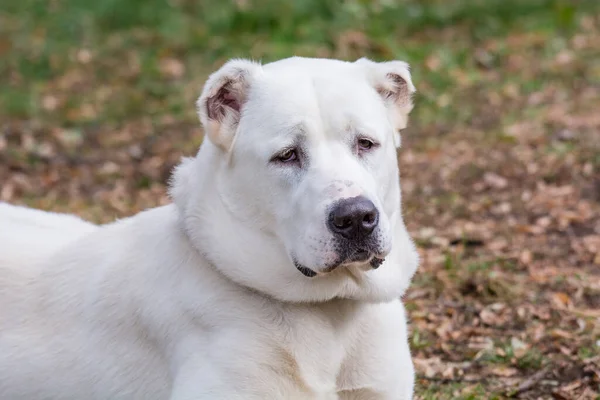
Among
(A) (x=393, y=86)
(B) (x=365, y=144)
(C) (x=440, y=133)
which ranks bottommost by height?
(C) (x=440, y=133)

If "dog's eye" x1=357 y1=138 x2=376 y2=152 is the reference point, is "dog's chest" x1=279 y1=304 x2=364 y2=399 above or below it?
below

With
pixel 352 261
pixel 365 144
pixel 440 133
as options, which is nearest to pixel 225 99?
pixel 365 144

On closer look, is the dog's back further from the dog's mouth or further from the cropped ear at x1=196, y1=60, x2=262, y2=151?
the dog's mouth

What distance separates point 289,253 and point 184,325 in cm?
50

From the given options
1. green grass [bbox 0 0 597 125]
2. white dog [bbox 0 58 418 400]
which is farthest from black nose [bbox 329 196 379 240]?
green grass [bbox 0 0 597 125]

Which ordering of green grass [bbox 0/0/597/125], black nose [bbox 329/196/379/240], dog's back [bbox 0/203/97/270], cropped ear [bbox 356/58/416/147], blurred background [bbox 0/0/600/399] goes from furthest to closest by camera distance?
green grass [bbox 0/0/597/125] → blurred background [bbox 0/0/600/399] → dog's back [bbox 0/203/97/270] → cropped ear [bbox 356/58/416/147] → black nose [bbox 329/196/379/240]

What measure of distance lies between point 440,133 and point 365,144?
578 centimetres

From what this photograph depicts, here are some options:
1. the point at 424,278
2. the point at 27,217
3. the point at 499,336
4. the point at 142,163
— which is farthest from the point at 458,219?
the point at 27,217

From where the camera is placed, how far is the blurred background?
Result: 559 cm

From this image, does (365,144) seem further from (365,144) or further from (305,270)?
(305,270)

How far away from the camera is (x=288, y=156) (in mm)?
3719

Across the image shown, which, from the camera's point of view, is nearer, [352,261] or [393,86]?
[352,261]

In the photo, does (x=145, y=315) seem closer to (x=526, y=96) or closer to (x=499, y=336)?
(x=499, y=336)

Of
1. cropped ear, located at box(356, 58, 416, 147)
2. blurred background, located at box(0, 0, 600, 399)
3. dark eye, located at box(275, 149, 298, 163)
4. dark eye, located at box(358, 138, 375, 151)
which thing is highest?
cropped ear, located at box(356, 58, 416, 147)
